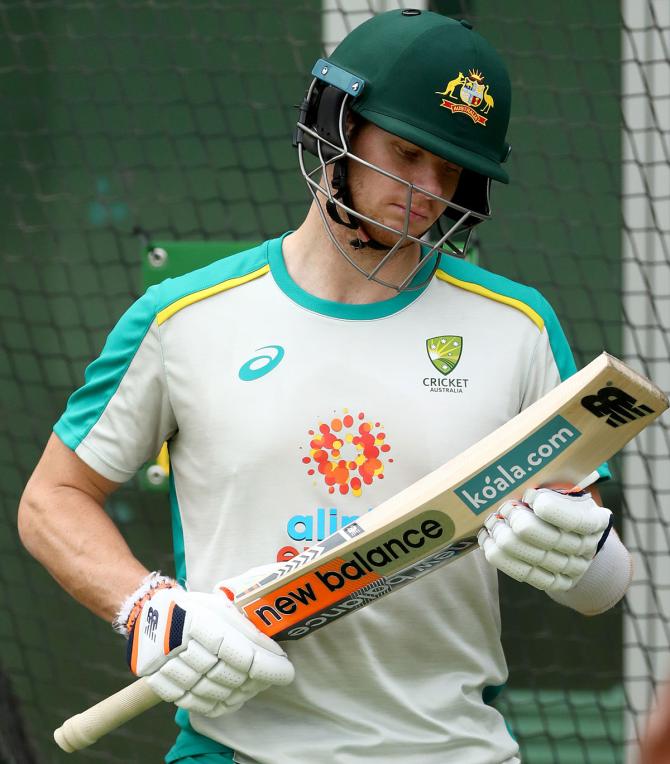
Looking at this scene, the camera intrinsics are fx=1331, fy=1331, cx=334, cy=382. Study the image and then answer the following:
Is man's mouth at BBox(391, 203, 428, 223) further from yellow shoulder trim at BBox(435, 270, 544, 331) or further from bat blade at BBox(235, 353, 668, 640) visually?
bat blade at BBox(235, 353, 668, 640)

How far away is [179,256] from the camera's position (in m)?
3.47

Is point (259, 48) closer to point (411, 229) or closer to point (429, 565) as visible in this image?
point (411, 229)

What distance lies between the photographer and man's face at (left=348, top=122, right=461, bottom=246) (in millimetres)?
2014

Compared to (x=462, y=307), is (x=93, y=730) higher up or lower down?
lower down

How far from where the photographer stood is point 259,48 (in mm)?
3602

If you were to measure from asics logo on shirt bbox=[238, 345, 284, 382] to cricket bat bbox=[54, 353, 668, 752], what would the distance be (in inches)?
11.3

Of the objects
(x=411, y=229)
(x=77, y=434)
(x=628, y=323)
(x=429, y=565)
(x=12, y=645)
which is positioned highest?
(x=411, y=229)

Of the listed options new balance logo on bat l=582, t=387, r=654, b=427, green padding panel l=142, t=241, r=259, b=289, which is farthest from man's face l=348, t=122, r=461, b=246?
green padding panel l=142, t=241, r=259, b=289

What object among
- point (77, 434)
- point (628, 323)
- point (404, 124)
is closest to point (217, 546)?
point (77, 434)

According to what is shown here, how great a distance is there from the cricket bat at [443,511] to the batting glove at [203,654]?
5 centimetres

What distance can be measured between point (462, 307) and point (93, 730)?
2.82 ft

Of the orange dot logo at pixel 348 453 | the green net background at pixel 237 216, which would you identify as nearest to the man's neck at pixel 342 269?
the orange dot logo at pixel 348 453

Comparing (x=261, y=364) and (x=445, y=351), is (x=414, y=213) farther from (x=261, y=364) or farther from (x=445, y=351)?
(x=261, y=364)

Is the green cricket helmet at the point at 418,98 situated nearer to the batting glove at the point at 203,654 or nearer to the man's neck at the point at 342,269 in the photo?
the man's neck at the point at 342,269
